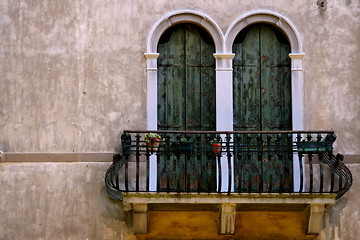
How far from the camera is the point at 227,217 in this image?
10805 mm

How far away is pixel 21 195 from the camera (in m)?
11.1

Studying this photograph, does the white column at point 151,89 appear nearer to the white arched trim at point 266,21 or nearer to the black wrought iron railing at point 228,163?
the black wrought iron railing at point 228,163

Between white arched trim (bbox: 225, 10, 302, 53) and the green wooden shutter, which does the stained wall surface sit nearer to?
white arched trim (bbox: 225, 10, 302, 53)

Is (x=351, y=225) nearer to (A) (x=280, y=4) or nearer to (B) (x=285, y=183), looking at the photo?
(B) (x=285, y=183)

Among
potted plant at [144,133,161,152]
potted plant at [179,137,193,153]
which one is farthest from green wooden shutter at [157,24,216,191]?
potted plant at [179,137,193,153]

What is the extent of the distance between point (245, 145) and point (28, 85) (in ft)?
12.2

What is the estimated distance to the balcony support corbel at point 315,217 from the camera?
35.6 ft

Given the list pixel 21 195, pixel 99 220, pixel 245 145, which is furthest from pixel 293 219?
pixel 21 195

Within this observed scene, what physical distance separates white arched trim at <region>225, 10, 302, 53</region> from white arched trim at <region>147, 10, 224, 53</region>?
158 millimetres

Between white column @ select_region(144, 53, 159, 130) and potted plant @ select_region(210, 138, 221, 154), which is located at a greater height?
white column @ select_region(144, 53, 159, 130)

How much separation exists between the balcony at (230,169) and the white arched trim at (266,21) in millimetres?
1537

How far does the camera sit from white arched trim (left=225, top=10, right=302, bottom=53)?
37.8 feet

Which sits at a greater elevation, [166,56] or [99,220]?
[166,56]

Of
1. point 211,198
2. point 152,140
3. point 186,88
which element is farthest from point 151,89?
point 211,198
